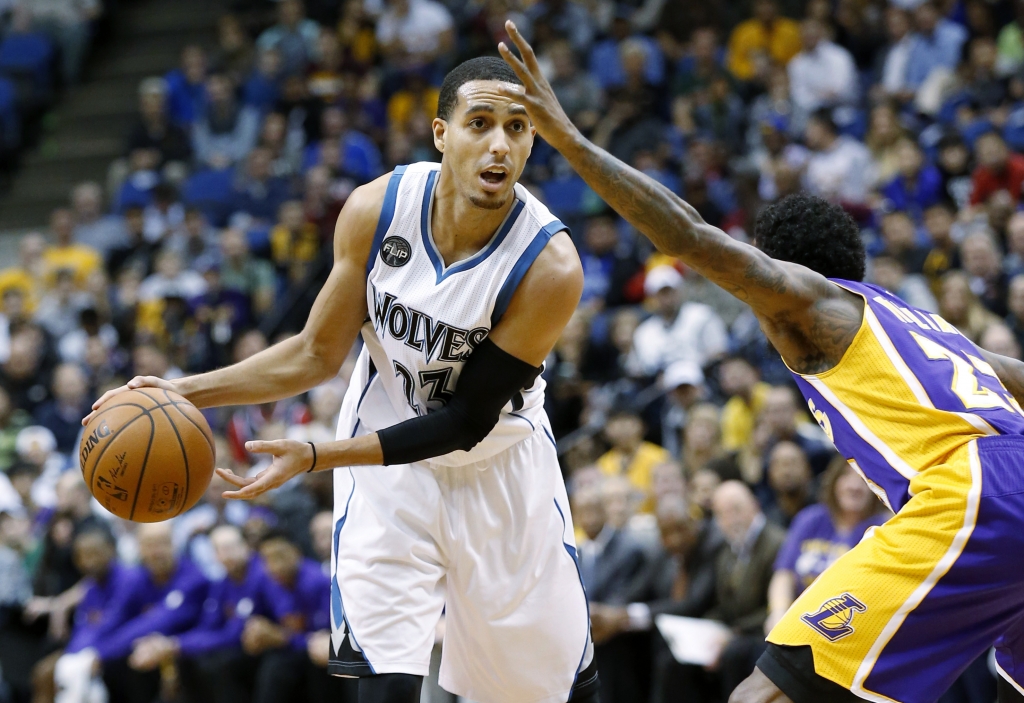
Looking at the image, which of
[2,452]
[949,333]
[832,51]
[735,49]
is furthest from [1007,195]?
[2,452]

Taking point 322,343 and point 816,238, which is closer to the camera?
point 816,238

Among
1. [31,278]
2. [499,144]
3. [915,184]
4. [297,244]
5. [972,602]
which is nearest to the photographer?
[972,602]

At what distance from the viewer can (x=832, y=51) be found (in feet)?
38.4

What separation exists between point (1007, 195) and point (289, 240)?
651cm

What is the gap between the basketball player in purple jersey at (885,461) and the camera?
347 cm

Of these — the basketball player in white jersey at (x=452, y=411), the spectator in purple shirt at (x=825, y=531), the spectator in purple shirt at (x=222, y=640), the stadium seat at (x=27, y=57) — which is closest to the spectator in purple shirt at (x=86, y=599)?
the spectator in purple shirt at (x=222, y=640)

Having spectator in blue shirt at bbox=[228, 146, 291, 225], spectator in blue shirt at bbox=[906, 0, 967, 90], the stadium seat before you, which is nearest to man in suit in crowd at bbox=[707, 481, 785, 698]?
spectator in blue shirt at bbox=[906, 0, 967, 90]

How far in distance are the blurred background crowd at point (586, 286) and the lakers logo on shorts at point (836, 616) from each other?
3014 mm

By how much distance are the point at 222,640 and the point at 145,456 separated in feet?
15.2

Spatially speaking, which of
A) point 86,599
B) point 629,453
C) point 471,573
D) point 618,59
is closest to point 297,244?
point 618,59

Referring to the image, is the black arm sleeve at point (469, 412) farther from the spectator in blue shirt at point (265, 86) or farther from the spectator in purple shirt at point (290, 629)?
the spectator in blue shirt at point (265, 86)

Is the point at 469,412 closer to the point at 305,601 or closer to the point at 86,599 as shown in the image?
the point at 305,601

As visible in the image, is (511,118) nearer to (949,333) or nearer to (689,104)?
(949,333)

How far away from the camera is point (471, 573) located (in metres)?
4.33
